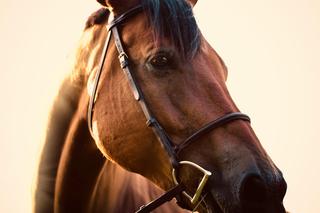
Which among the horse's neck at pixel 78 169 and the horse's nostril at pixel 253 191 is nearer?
the horse's nostril at pixel 253 191

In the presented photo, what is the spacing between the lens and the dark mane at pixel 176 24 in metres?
2.59

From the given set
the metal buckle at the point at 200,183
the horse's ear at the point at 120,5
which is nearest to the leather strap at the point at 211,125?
the metal buckle at the point at 200,183

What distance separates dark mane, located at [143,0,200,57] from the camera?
2594 millimetres

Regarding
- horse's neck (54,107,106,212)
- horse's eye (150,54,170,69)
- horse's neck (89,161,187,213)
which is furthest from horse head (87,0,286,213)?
horse's neck (89,161,187,213)

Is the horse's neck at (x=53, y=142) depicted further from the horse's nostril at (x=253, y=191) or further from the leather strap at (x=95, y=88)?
the horse's nostril at (x=253, y=191)

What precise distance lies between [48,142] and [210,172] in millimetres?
1760

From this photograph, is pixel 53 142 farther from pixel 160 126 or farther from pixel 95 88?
pixel 160 126

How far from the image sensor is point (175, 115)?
2439mm

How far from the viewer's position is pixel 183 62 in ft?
8.36

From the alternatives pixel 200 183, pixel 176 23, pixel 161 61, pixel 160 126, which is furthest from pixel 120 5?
pixel 200 183

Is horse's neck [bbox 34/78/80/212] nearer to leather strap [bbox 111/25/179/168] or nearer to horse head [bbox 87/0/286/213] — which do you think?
horse head [bbox 87/0/286/213]

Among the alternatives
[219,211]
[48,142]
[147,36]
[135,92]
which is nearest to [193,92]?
[135,92]

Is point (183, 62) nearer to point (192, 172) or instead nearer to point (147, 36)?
point (147, 36)

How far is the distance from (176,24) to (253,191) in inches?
50.7
